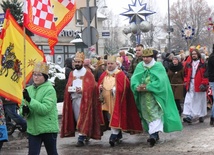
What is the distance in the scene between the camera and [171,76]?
14.7 metres

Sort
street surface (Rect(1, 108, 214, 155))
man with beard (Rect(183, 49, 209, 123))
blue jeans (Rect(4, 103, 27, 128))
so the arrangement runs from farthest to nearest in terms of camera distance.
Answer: man with beard (Rect(183, 49, 209, 123))
blue jeans (Rect(4, 103, 27, 128))
street surface (Rect(1, 108, 214, 155))

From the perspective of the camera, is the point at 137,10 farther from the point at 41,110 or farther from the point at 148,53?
the point at 41,110

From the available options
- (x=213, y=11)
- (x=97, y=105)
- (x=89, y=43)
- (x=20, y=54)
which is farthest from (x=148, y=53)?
(x=213, y=11)

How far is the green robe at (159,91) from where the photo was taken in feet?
33.6

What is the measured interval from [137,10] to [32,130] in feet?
41.0

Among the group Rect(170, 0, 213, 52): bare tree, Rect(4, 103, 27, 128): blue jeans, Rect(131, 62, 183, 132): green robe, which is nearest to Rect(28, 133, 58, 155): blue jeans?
Rect(131, 62, 183, 132): green robe

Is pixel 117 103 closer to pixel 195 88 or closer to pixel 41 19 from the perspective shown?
pixel 41 19

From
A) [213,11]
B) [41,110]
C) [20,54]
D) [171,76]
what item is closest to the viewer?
[41,110]

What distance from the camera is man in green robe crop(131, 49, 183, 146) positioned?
1023 cm

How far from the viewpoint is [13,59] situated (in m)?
9.02

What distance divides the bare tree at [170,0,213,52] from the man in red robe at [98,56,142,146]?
214ft

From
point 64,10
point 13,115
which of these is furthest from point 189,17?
point 13,115

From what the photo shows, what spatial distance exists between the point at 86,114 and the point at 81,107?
0.16 meters

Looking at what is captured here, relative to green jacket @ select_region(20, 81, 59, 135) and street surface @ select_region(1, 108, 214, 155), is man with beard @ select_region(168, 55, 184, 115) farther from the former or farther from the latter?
green jacket @ select_region(20, 81, 59, 135)
